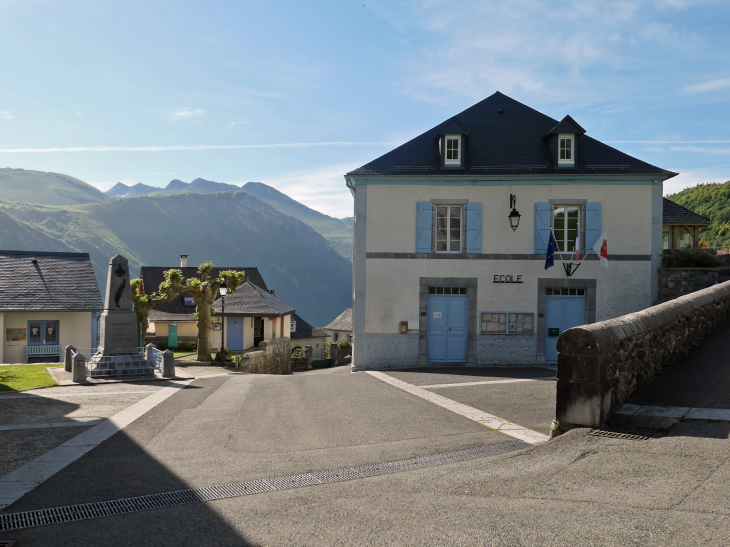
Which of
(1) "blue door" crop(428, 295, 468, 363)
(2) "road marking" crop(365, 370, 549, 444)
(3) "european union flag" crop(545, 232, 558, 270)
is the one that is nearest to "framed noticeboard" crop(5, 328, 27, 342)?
(1) "blue door" crop(428, 295, 468, 363)

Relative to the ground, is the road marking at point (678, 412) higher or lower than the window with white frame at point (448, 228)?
lower

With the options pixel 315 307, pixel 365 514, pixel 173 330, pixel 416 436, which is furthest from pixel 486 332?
pixel 315 307

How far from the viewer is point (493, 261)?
16422 mm

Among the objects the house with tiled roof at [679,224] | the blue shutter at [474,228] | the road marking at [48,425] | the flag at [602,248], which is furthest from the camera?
the house with tiled roof at [679,224]

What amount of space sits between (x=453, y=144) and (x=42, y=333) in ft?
75.5

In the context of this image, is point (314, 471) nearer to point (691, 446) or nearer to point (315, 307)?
point (691, 446)

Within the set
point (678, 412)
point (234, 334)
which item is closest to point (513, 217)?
point (678, 412)

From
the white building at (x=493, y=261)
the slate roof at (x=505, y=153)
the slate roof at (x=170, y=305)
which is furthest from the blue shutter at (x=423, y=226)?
the slate roof at (x=170, y=305)

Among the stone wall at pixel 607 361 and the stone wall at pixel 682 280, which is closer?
the stone wall at pixel 607 361

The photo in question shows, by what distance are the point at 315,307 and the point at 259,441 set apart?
181460 mm

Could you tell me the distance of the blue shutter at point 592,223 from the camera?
1642 centimetres

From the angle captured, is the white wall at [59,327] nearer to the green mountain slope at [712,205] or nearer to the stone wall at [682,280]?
the stone wall at [682,280]

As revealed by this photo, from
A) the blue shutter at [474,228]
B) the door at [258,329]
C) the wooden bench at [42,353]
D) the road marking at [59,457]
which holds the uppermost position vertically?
the blue shutter at [474,228]

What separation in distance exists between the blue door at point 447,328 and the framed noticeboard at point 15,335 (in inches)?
865
